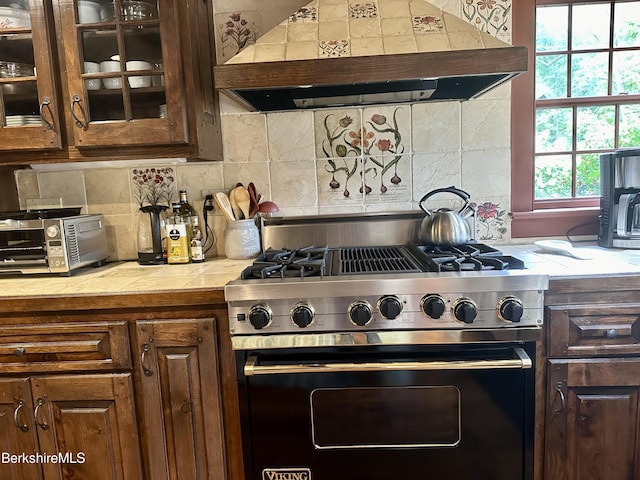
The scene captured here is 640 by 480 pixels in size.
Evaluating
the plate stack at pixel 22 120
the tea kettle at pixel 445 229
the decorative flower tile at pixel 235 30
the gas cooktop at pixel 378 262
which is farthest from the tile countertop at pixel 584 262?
the plate stack at pixel 22 120

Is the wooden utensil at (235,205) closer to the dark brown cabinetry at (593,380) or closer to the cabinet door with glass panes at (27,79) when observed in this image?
the cabinet door with glass panes at (27,79)

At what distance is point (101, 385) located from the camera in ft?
4.44

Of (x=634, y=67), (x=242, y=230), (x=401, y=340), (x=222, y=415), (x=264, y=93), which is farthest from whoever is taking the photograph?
(x=634, y=67)

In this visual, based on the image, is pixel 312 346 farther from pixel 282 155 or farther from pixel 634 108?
pixel 634 108

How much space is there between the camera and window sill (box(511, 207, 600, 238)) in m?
1.82

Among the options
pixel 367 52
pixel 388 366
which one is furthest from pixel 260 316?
pixel 367 52

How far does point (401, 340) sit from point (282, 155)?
3.15ft

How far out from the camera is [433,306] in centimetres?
122

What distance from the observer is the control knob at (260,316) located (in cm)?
125

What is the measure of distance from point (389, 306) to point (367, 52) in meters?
0.76

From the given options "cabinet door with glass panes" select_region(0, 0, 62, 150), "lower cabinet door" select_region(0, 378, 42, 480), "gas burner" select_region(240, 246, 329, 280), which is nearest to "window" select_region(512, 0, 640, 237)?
"gas burner" select_region(240, 246, 329, 280)

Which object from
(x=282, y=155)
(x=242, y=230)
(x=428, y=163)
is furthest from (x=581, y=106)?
(x=242, y=230)

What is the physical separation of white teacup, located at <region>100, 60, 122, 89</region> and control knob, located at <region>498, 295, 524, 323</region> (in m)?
1.45

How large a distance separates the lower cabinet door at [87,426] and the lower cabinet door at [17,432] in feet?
0.08
